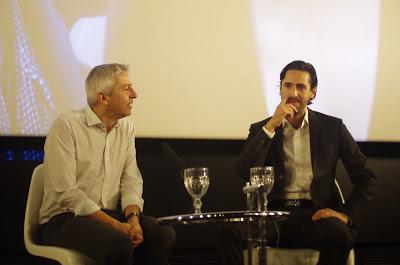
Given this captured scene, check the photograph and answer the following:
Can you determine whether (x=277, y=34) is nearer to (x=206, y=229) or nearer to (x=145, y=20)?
(x=145, y=20)

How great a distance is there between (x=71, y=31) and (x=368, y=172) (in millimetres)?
1792

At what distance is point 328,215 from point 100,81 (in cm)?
120

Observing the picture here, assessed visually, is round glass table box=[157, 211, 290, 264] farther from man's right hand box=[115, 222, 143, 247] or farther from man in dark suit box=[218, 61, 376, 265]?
A: man in dark suit box=[218, 61, 376, 265]

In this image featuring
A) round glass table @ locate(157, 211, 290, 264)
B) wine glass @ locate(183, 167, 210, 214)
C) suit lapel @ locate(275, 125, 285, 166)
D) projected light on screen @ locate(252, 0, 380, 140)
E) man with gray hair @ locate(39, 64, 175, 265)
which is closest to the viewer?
round glass table @ locate(157, 211, 290, 264)

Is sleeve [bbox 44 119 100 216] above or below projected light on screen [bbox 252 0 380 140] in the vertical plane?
below

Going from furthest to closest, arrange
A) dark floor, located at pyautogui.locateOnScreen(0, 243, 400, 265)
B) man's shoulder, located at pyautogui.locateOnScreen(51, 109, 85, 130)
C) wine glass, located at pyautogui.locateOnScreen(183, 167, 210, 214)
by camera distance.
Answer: dark floor, located at pyautogui.locateOnScreen(0, 243, 400, 265), man's shoulder, located at pyautogui.locateOnScreen(51, 109, 85, 130), wine glass, located at pyautogui.locateOnScreen(183, 167, 210, 214)

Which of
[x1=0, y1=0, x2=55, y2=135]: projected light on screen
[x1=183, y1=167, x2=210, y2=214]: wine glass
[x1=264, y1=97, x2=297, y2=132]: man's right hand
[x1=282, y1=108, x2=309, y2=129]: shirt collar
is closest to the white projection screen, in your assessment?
[x1=0, y1=0, x2=55, y2=135]: projected light on screen

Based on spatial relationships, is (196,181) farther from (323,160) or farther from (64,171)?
(323,160)

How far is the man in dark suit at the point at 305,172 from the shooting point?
291cm

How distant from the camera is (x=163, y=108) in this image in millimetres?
3779

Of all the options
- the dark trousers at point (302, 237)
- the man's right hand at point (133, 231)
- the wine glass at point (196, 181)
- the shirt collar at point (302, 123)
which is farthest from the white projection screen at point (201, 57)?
the wine glass at point (196, 181)

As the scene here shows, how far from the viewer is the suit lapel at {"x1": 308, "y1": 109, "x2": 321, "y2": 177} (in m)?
3.16

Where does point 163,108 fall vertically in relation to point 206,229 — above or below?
above

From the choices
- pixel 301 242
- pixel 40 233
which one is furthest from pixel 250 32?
pixel 40 233
